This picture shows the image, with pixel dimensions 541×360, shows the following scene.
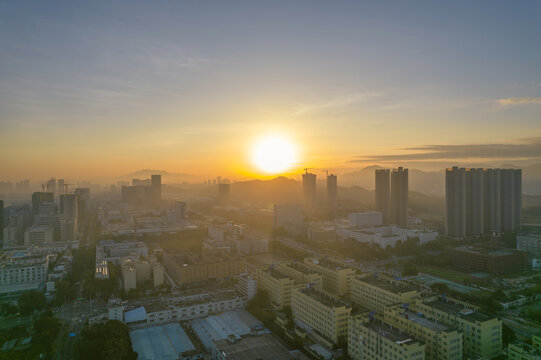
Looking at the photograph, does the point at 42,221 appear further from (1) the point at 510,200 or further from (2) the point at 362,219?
(1) the point at 510,200

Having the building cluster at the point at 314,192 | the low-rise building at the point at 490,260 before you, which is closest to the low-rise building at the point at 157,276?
the low-rise building at the point at 490,260

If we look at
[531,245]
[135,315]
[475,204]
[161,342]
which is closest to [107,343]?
[161,342]

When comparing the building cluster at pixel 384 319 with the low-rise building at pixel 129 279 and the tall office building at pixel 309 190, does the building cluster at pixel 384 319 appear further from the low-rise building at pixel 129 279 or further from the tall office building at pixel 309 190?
the tall office building at pixel 309 190

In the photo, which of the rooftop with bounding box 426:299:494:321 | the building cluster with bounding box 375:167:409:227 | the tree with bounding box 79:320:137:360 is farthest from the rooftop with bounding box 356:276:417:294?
the building cluster with bounding box 375:167:409:227

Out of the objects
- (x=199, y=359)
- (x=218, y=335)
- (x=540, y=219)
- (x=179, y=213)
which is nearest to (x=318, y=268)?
(x=218, y=335)

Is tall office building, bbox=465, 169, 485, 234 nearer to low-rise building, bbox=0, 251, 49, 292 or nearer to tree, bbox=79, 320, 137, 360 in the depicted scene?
tree, bbox=79, 320, 137, 360
